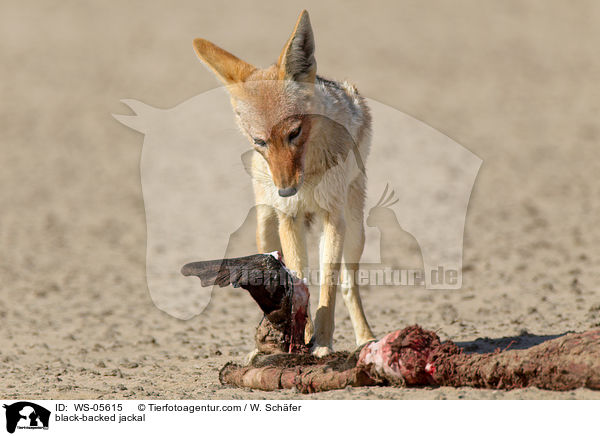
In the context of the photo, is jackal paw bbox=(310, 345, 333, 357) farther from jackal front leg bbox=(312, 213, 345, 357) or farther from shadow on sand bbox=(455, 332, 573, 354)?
shadow on sand bbox=(455, 332, 573, 354)

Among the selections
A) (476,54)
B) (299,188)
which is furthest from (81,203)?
(476,54)

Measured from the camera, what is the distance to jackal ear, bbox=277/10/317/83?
554 cm

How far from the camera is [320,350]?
594 cm

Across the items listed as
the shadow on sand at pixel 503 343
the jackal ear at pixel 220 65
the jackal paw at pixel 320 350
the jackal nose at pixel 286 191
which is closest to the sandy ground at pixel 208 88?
the shadow on sand at pixel 503 343

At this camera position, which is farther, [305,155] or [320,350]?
[320,350]

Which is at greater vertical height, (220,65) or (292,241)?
(220,65)

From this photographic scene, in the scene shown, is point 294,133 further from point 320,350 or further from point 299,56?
point 320,350

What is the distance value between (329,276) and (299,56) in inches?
66.0

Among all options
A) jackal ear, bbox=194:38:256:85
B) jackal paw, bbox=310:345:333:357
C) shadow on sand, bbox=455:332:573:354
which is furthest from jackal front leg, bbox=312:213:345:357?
jackal ear, bbox=194:38:256:85

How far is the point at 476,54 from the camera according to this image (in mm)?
23094
